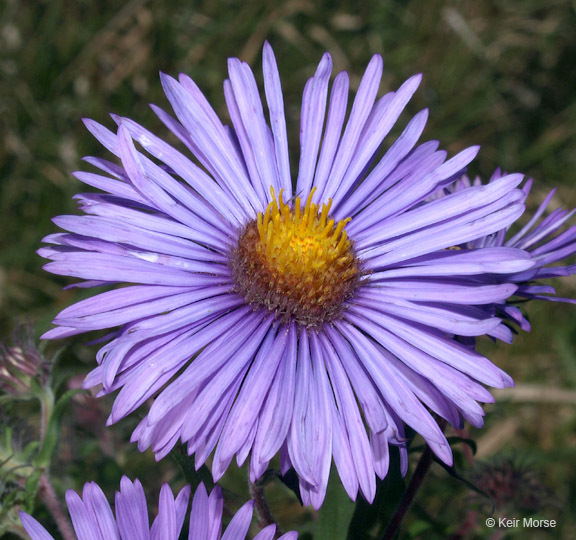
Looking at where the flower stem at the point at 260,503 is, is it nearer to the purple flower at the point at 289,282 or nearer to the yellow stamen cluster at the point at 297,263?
the purple flower at the point at 289,282

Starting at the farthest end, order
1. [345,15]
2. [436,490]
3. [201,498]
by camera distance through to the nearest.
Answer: [345,15] → [436,490] → [201,498]

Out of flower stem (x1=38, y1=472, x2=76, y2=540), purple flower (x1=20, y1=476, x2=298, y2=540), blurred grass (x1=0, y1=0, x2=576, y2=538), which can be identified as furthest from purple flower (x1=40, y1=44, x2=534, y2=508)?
blurred grass (x1=0, y1=0, x2=576, y2=538)

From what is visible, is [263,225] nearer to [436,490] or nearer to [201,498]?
[201,498]

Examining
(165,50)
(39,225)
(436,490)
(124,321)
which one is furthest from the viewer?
(165,50)

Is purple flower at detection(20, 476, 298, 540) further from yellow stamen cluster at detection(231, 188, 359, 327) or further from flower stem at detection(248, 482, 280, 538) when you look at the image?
yellow stamen cluster at detection(231, 188, 359, 327)

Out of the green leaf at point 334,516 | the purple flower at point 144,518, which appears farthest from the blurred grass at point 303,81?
the purple flower at point 144,518

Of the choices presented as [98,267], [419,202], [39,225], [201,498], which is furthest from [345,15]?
[201,498]
